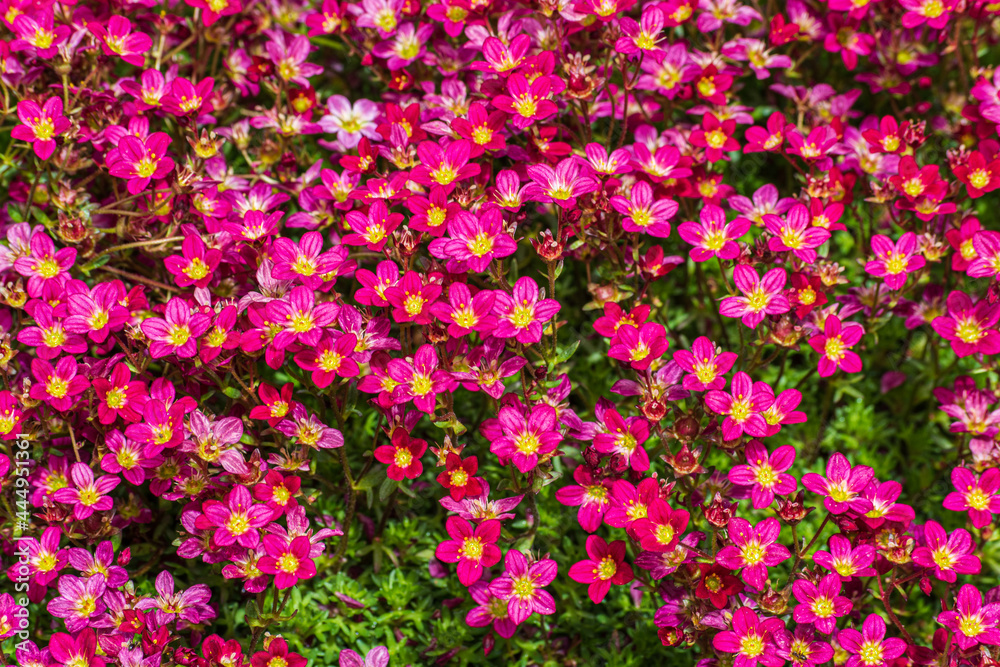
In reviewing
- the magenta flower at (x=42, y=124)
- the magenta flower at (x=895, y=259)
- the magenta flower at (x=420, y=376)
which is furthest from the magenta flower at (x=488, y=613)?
the magenta flower at (x=42, y=124)

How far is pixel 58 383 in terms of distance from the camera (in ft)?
10.7

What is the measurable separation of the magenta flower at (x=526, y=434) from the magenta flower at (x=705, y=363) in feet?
1.73

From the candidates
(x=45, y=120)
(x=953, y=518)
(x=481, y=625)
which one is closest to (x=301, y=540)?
(x=481, y=625)

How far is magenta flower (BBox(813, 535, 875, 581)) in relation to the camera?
3090 millimetres

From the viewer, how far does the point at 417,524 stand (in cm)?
398

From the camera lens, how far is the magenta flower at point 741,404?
3.16 m

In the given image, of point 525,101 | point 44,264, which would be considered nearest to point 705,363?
point 525,101

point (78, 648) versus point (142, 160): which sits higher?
point (142, 160)

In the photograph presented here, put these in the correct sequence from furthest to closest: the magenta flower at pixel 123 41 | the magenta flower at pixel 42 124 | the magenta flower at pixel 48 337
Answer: the magenta flower at pixel 123 41, the magenta flower at pixel 42 124, the magenta flower at pixel 48 337

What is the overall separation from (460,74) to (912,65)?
230 centimetres

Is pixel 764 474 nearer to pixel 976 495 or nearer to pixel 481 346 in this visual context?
pixel 976 495

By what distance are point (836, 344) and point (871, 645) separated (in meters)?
1.14

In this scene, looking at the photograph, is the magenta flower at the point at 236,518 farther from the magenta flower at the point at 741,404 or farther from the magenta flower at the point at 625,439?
the magenta flower at the point at 741,404

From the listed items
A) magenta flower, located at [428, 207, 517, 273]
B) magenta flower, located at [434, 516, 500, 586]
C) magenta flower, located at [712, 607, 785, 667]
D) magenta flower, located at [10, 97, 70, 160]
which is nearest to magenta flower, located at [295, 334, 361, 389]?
magenta flower, located at [428, 207, 517, 273]
